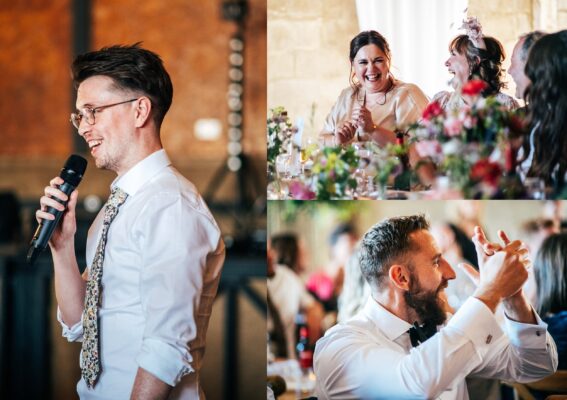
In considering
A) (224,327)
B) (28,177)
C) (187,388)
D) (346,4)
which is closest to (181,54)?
(28,177)

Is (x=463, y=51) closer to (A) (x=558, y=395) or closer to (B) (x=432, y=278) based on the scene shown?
(B) (x=432, y=278)

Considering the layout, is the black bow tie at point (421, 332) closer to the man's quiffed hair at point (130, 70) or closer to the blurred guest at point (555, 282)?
the blurred guest at point (555, 282)

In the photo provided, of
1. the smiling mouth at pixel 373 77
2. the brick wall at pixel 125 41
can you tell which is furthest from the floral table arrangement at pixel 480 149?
the brick wall at pixel 125 41

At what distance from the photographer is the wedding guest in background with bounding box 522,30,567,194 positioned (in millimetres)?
2271

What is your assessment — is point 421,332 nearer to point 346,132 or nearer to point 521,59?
point 346,132

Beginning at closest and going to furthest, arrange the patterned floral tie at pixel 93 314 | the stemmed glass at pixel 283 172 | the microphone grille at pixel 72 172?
1. the patterned floral tie at pixel 93 314
2. the microphone grille at pixel 72 172
3. the stemmed glass at pixel 283 172

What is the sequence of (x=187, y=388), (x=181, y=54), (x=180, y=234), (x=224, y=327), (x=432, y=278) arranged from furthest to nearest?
(x=181, y=54) < (x=224, y=327) < (x=432, y=278) < (x=187, y=388) < (x=180, y=234)

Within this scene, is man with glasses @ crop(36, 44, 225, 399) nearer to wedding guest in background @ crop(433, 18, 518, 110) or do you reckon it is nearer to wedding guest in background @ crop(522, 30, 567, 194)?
wedding guest in background @ crop(433, 18, 518, 110)

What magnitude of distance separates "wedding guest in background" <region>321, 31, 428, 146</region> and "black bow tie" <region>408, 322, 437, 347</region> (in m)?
0.52

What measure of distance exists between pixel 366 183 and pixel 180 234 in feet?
2.10

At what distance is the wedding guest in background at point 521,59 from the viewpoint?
2.28 m

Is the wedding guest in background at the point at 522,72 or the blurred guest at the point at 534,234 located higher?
the wedding guest in background at the point at 522,72

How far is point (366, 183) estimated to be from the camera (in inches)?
91.1

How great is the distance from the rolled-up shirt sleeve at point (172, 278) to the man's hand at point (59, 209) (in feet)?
1.00
